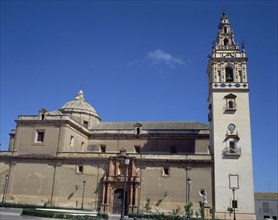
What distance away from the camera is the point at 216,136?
38.4m

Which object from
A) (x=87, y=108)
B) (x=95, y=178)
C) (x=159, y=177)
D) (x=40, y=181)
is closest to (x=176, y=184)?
(x=159, y=177)

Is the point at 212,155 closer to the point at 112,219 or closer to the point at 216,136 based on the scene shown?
the point at 216,136

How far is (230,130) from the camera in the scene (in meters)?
38.4

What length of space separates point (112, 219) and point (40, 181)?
13713 millimetres

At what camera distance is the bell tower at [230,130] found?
35.8 metres

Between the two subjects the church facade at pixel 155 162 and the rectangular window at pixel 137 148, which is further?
the rectangular window at pixel 137 148

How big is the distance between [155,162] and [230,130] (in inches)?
389

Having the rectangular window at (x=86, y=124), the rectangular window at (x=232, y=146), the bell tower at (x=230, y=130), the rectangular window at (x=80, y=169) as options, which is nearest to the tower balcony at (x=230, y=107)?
the bell tower at (x=230, y=130)

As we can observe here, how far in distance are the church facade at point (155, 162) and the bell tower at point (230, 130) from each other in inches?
4.3

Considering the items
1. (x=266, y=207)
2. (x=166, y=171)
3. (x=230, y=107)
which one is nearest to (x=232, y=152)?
(x=230, y=107)

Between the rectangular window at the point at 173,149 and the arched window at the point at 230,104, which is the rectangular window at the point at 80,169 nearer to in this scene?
the rectangular window at the point at 173,149

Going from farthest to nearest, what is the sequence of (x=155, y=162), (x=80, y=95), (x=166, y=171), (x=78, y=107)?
(x=80, y=95) → (x=78, y=107) → (x=155, y=162) → (x=166, y=171)

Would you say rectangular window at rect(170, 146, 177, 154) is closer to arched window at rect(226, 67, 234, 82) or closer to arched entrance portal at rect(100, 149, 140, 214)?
arched entrance portal at rect(100, 149, 140, 214)

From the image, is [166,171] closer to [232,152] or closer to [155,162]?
[155,162]
